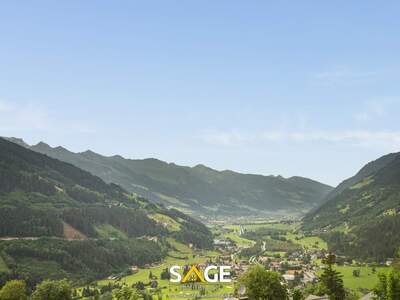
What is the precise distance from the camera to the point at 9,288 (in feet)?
448

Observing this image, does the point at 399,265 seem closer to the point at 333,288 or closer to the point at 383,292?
the point at 383,292

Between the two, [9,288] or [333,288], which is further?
[9,288]

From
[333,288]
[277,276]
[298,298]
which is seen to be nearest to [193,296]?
[277,276]

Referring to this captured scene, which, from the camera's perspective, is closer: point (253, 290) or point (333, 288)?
point (333, 288)

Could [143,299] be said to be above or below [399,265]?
below

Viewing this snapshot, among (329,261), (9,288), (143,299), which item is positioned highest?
(329,261)

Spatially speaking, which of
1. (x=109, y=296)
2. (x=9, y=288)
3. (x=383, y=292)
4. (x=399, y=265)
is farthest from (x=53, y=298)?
(x=399, y=265)

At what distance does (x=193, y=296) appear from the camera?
7781 inches

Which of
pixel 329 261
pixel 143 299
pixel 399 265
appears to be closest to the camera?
pixel 329 261

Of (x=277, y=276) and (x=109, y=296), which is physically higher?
(x=277, y=276)

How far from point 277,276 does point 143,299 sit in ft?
237

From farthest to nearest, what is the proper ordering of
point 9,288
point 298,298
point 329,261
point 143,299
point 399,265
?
point 143,299, point 399,265, point 9,288, point 298,298, point 329,261

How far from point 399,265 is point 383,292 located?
30.0 metres

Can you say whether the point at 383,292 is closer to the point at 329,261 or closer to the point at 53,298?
the point at 329,261
